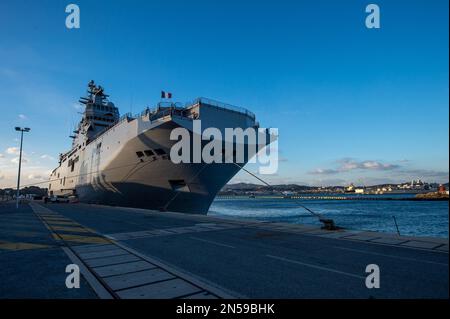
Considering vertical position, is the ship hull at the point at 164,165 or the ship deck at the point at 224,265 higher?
the ship hull at the point at 164,165

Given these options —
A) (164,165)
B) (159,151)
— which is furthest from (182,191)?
(159,151)

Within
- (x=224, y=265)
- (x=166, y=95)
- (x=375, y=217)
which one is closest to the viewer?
(x=224, y=265)

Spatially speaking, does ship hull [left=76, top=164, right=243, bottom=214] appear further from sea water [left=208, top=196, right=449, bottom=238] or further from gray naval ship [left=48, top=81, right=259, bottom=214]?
sea water [left=208, top=196, right=449, bottom=238]

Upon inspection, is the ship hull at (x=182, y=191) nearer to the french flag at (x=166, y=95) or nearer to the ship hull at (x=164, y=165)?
the ship hull at (x=164, y=165)

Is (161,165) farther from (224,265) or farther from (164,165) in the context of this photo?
(224,265)

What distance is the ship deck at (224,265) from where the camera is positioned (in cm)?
572

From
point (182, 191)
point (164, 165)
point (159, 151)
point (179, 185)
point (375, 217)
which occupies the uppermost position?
point (159, 151)

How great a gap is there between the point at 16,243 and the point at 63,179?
69619 millimetres

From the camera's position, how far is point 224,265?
784 centimetres

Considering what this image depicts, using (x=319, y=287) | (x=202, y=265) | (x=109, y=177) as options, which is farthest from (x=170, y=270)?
(x=109, y=177)

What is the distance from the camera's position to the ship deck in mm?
5719

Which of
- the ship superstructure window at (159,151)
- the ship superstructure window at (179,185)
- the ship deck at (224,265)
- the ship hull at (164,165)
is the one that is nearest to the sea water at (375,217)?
the ship deck at (224,265)

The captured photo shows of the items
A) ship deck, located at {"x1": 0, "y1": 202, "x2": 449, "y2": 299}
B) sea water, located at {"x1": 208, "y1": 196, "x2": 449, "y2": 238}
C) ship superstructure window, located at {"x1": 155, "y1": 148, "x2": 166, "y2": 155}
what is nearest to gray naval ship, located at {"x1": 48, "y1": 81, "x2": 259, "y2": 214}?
ship superstructure window, located at {"x1": 155, "y1": 148, "x2": 166, "y2": 155}

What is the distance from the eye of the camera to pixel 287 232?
14.3 meters
